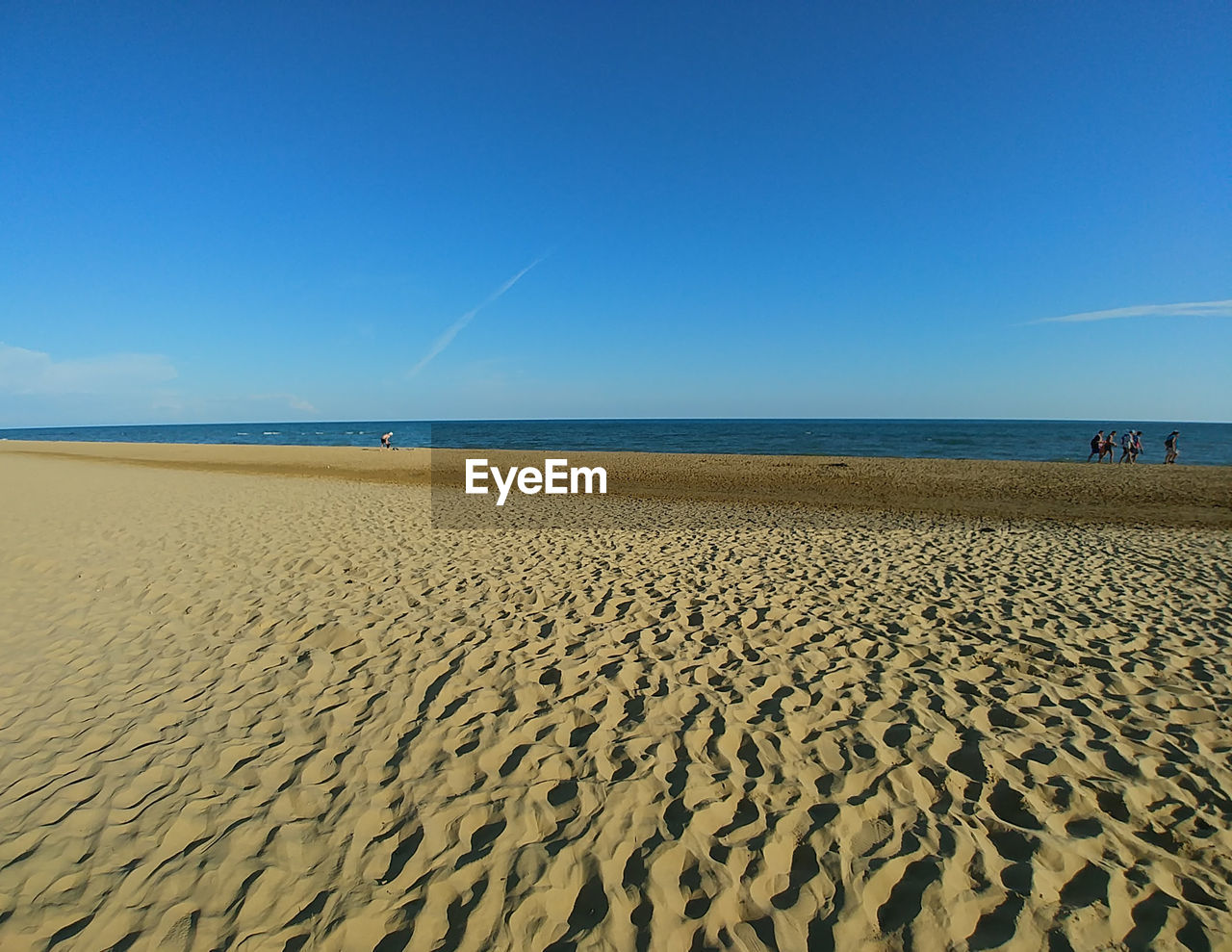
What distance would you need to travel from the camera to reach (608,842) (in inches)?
115

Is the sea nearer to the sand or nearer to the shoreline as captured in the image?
the shoreline

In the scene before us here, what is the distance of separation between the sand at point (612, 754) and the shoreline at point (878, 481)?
7.10m

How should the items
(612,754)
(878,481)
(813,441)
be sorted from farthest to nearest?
(813,441)
(878,481)
(612,754)

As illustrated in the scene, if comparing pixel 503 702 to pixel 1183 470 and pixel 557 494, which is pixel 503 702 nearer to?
pixel 557 494

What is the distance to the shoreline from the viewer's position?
46.9ft

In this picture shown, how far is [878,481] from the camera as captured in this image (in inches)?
807

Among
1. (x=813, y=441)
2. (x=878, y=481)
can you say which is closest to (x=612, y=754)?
(x=878, y=481)

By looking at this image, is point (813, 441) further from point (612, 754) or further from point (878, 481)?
point (612, 754)

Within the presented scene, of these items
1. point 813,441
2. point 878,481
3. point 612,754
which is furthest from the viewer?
point 813,441

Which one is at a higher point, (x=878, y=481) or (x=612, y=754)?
(x=878, y=481)

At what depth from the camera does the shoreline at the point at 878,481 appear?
46.9ft

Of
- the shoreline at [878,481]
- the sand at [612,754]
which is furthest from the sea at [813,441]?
the sand at [612,754]

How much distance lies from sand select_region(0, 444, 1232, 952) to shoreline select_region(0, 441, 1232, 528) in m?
7.10

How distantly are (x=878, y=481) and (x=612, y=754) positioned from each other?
63.5ft
